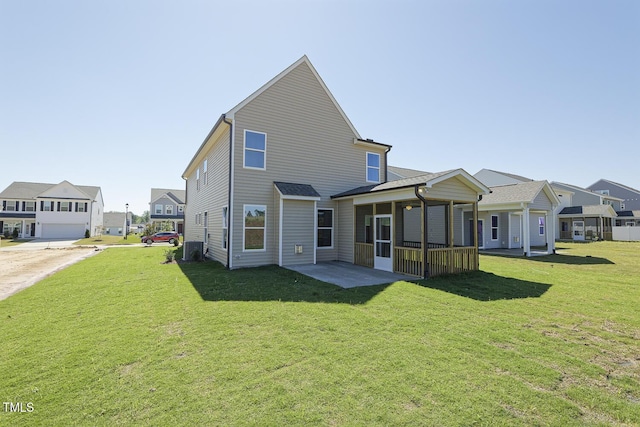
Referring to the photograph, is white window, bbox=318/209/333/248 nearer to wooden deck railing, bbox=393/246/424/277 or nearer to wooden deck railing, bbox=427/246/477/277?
wooden deck railing, bbox=393/246/424/277

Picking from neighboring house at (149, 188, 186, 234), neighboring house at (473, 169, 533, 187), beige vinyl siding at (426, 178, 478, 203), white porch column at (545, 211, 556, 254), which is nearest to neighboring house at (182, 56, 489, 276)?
beige vinyl siding at (426, 178, 478, 203)

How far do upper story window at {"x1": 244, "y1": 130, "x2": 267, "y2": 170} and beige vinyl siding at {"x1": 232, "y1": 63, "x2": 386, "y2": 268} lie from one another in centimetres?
18

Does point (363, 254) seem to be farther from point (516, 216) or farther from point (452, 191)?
point (516, 216)

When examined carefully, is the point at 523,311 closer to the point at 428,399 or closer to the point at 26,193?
the point at 428,399

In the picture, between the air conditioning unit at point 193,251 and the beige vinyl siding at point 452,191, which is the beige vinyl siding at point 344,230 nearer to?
the beige vinyl siding at point 452,191

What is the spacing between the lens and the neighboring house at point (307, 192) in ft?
34.3

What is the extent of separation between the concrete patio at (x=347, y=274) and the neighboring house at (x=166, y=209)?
40.9 m

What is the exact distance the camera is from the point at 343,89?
14438 millimetres

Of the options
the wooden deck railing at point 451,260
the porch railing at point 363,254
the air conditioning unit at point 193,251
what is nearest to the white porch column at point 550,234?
the wooden deck railing at point 451,260

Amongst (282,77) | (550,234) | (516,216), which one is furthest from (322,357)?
(516,216)

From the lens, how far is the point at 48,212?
37.7 meters

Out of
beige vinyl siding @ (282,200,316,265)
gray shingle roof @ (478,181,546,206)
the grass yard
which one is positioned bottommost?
the grass yard

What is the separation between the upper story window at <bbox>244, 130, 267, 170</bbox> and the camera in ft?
38.0

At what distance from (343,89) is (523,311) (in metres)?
12.2
